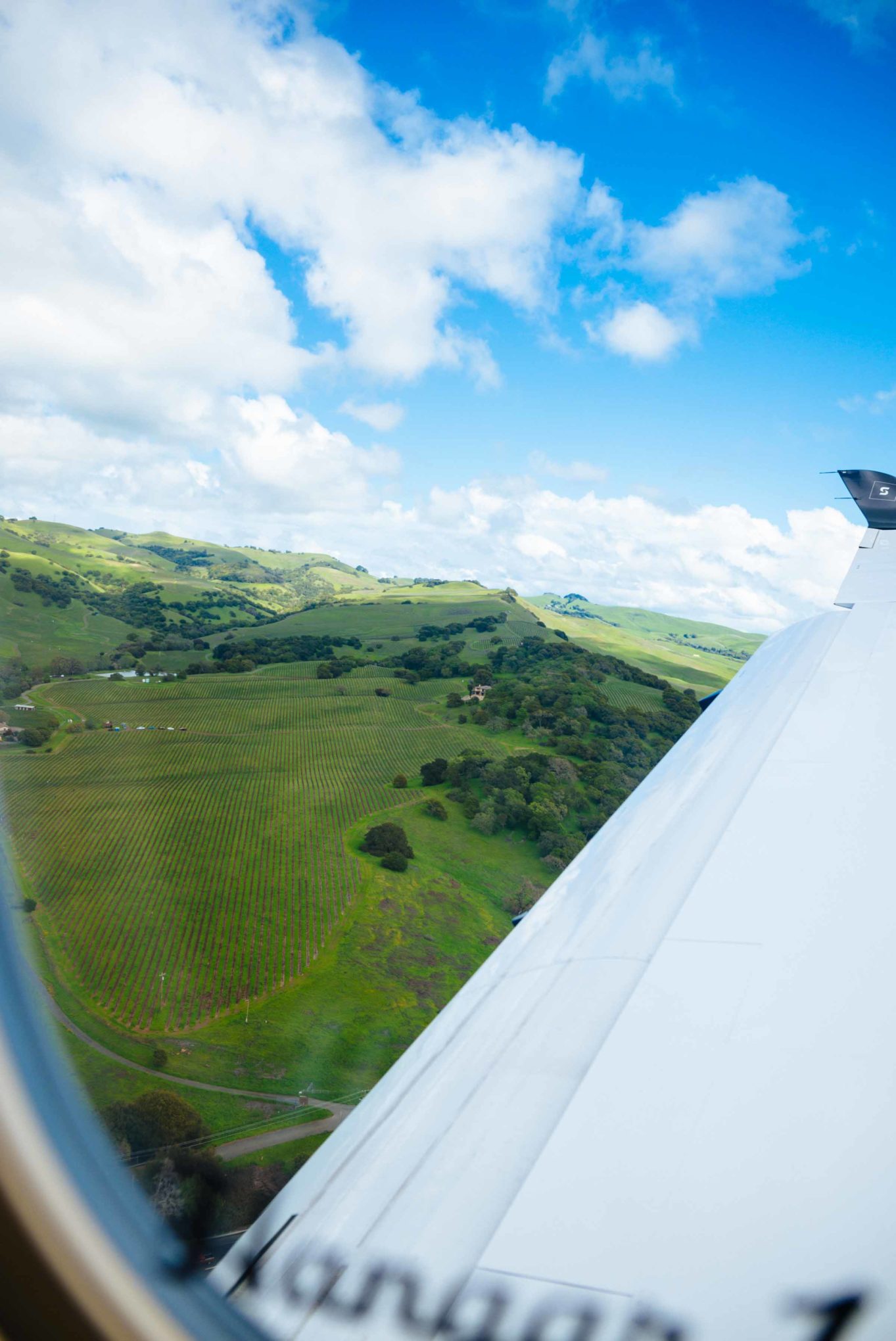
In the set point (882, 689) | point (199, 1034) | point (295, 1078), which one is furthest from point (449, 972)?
point (882, 689)

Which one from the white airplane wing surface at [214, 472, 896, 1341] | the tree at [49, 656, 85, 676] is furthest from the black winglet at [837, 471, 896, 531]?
the tree at [49, 656, 85, 676]

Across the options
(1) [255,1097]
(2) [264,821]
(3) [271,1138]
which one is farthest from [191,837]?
(3) [271,1138]

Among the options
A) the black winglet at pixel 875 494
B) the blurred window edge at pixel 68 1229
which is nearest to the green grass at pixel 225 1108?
the blurred window edge at pixel 68 1229

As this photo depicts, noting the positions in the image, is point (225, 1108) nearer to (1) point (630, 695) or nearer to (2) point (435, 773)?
(2) point (435, 773)

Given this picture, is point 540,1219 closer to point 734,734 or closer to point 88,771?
point 734,734

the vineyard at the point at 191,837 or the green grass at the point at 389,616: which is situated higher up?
the green grass at the point at 389,616

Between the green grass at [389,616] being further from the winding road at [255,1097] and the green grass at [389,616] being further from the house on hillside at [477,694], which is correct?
the winding road at [255,1097]
